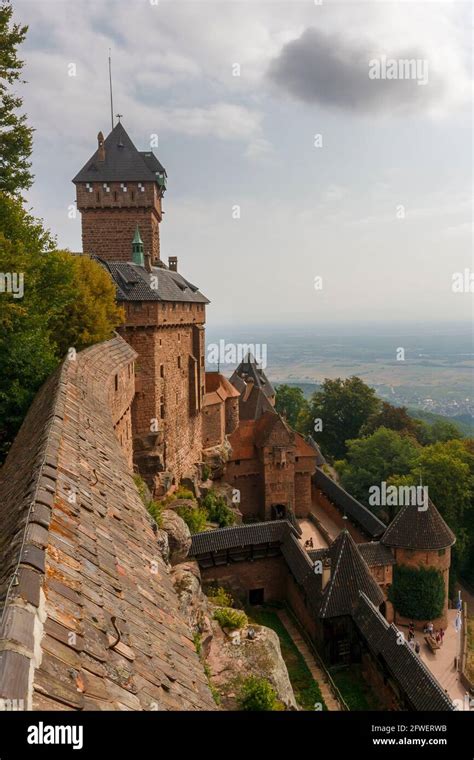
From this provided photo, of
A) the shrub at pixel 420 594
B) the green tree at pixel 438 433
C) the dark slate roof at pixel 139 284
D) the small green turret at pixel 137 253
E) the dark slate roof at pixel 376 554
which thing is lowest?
the shrub at pixel 420 594

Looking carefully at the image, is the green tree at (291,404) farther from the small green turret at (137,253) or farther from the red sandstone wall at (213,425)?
the small green turret at (137,253)

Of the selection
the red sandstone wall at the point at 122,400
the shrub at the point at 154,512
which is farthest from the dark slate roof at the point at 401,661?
the red sandstone wall at the point at 122,400

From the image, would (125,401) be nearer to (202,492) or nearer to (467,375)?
(202,492)

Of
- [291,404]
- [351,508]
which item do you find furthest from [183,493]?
[291,404]

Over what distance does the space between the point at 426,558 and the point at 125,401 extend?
65.2 feet

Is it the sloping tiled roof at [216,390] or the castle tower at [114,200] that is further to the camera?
the sloping tiled roof at [216,390]

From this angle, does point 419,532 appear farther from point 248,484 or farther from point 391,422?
point 391,422

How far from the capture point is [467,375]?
18438 cm

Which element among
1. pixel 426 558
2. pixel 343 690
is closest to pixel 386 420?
pixel 426 558

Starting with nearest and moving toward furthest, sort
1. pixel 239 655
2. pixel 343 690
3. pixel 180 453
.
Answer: pixel 239 655 → pixel 343 690 → pixel 180 453

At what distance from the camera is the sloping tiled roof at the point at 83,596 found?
8.38 feet

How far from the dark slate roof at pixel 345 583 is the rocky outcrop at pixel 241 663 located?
4574mm

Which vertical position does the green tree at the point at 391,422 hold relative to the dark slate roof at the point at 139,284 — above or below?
below

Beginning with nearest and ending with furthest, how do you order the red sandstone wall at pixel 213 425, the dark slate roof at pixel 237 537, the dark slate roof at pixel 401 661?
the dark slate roof at pixel 401 661, the dark slate roof at pixel 237 537, the red sandstone wall at pixel 213 425
